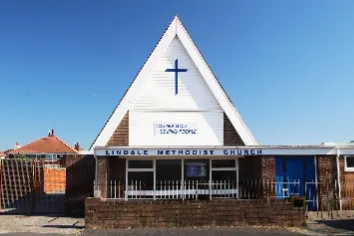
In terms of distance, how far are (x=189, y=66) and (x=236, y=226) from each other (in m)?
7.53

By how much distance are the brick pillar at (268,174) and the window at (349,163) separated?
3.38 metres

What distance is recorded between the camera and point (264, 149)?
1574 centimetres

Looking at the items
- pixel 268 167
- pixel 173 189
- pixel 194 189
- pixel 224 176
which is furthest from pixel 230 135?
pixel 173 189

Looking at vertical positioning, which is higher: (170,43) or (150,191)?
(170,43)

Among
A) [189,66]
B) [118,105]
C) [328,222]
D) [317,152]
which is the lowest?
[328,222]

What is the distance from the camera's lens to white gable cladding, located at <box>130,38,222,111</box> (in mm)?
17000

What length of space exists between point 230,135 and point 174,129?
95.5 inches

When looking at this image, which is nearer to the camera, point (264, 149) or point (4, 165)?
point (264, 149)

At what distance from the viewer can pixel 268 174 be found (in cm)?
1562

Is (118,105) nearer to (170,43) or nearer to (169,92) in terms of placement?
(169,92)

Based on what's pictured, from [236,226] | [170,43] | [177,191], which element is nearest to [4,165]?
[177,191]

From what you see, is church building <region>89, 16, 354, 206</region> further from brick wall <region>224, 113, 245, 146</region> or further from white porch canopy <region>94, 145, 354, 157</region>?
white porch canopy <region>94, 145, 354, 157</region>

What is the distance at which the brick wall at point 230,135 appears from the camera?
1673cm

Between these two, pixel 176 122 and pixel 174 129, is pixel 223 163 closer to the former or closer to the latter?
pixel 174 129
